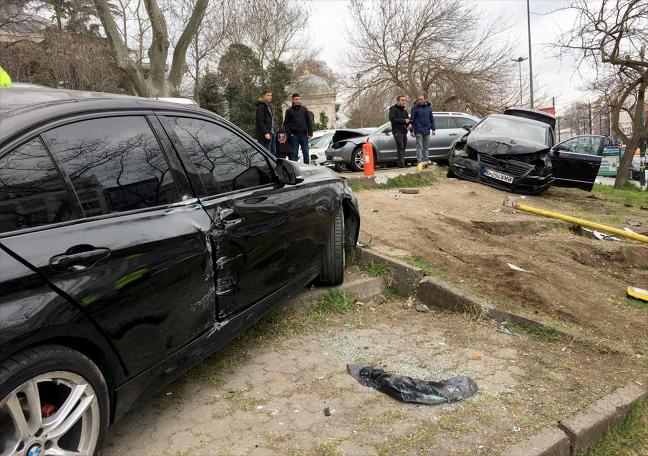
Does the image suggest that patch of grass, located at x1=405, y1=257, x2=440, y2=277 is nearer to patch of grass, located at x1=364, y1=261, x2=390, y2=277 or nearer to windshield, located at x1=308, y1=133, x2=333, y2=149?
patch of grass, located at x1=364, y1=261, x2=390, y2=277

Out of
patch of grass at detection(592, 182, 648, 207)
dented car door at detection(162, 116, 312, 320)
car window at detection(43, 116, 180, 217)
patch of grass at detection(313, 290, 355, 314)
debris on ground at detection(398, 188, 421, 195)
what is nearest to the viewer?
car window at detection(43, 116, 180, 217)

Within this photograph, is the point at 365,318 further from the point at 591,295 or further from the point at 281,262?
the point at 591,295

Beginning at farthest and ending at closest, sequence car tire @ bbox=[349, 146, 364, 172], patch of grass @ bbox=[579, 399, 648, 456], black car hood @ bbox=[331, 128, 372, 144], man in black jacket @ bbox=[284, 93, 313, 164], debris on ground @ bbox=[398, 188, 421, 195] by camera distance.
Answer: black car hood @ bbox=[331, 128, 372, 144]
car tire @ bbox=[349, 146, 364, 172]
man in black jacket @ bbox=[284, 93, 313, 164]
debris on ground @ bbox=[398, 188, 421, 195]
patch of grass @ bbox=[579, 399, 648, 456]

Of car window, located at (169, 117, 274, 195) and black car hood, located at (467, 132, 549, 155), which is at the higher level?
car window, located at (169, 117, 274, 195)

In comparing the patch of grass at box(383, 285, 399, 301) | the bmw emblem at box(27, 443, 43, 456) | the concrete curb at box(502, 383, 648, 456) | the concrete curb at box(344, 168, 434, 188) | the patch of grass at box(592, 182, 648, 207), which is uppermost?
the bmw emblem at box(27, 443, 43, 456)

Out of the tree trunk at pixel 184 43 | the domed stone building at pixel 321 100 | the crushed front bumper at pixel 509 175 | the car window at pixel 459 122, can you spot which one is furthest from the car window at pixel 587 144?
the domed stone building at pixel 321 100

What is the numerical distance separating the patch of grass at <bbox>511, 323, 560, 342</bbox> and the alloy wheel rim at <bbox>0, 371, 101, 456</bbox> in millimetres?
2934

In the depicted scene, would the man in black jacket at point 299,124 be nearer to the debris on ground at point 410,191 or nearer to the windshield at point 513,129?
the debris on ground at point 410,191

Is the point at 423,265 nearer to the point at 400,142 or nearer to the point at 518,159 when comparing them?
the point at 518,159

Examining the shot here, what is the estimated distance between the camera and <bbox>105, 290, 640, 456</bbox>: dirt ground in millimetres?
2389

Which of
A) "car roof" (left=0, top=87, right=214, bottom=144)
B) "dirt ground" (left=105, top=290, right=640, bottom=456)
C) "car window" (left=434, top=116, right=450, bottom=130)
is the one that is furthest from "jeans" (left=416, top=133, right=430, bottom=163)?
"car roof" (left=0, top=87, right=214, bottom=144)

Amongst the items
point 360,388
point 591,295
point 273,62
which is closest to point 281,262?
point 360,388

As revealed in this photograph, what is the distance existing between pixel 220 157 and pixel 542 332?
2589mm

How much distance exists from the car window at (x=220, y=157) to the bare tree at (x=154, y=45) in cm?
1174
